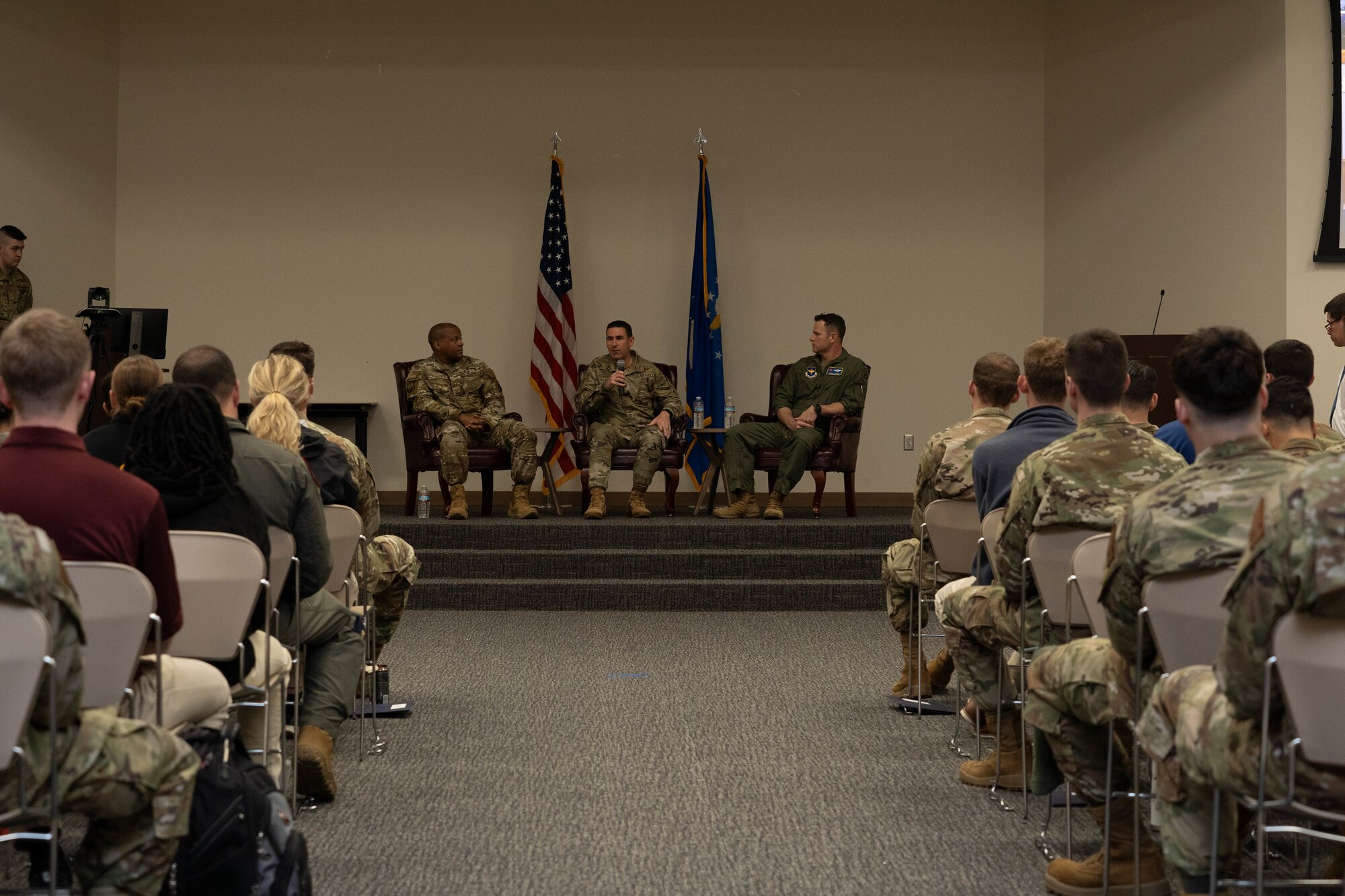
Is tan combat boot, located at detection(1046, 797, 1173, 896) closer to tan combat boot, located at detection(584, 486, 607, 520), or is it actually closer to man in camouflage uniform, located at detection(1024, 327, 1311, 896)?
man in camouflage uniform, located at detection(1024, 327, 1311, 896)

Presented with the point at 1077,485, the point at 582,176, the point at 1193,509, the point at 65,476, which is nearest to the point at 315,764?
the point at 65,476

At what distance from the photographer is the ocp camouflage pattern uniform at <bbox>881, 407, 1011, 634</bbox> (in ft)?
13.9

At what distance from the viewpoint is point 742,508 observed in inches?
328

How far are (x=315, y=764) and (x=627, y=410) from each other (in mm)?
5471

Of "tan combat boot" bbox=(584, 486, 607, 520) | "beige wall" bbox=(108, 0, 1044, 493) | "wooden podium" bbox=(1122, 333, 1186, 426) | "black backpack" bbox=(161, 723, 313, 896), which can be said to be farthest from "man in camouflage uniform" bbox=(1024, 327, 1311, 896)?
"beige wall" bbox=(108, 0, 1044, 493)

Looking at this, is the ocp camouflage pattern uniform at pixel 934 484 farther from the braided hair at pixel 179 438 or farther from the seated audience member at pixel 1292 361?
the braided hair at pixel 179 438

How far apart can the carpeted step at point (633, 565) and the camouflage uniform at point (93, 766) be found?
5.28 metres

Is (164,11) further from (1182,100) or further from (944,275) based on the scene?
(1182,100)

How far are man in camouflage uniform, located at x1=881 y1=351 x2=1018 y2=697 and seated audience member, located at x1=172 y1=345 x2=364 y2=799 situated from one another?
1.87 metres

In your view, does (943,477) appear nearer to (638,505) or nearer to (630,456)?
(638,505)

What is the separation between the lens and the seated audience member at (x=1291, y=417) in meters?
3.47

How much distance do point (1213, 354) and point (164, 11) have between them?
9589 mm

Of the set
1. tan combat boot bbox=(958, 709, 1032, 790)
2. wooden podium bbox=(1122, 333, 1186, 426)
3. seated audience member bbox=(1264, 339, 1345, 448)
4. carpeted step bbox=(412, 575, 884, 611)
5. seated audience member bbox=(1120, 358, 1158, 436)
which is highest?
wooden podium bbox=(1122, 333, 1186, 426)

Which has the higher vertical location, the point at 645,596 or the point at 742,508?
the point at 742,508
